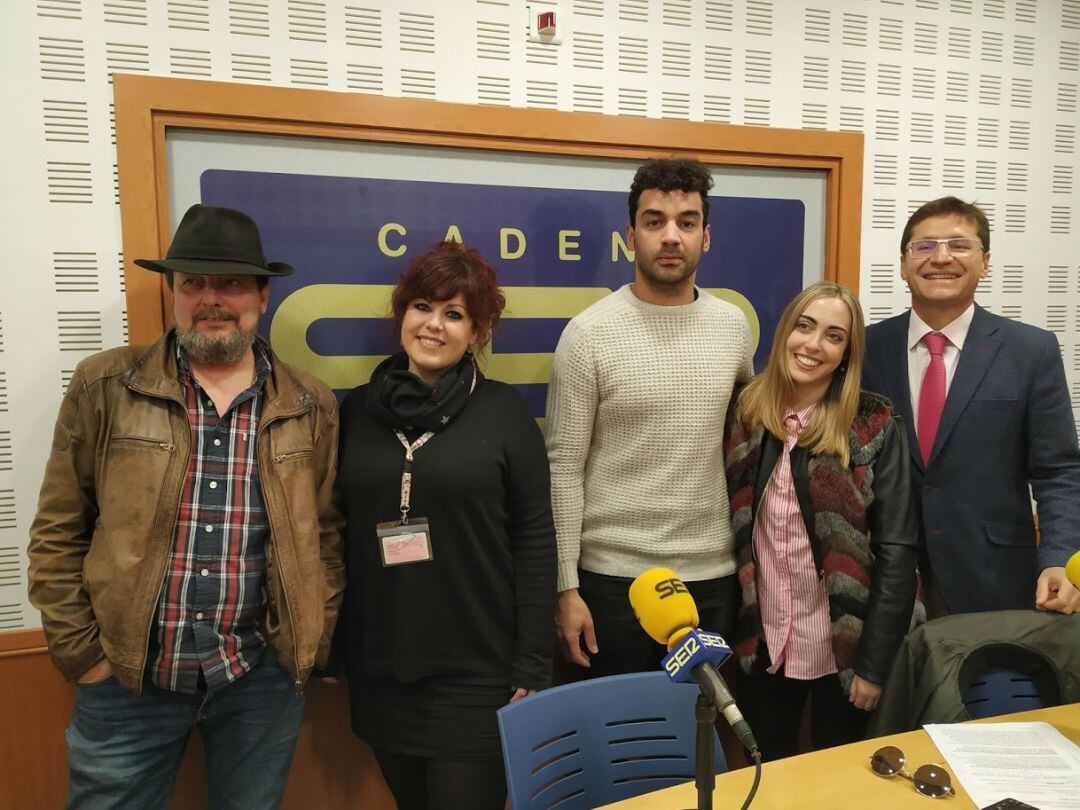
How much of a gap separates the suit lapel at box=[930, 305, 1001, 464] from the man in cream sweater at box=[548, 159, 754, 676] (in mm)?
608

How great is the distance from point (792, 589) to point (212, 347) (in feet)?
4.98

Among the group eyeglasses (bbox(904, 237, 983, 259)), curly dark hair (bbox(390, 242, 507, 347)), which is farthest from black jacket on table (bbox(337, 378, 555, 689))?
eyeglasses (bbox(904, 237, 983, 259))

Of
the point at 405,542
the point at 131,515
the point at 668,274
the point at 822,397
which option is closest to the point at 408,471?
the point at 405,542

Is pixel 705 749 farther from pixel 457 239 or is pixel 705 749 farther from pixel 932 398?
pixel 457 239

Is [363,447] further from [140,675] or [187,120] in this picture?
[187,120]

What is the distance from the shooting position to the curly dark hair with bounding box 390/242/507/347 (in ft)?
5.82

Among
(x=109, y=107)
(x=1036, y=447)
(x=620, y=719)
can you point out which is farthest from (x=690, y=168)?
(x=109, y=107)

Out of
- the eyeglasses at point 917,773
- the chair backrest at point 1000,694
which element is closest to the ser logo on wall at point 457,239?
the chair backrest at point 1000,694

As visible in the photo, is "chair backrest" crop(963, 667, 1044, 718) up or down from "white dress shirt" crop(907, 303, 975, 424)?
down

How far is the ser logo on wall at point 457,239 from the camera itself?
2.12 meters

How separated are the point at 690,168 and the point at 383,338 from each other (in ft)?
3.26

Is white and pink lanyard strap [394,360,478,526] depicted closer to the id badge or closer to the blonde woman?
the id badge

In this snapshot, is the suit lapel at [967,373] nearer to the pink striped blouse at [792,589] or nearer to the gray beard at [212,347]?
the pink striped blouse at [792,589]

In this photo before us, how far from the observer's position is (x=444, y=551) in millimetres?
1729
